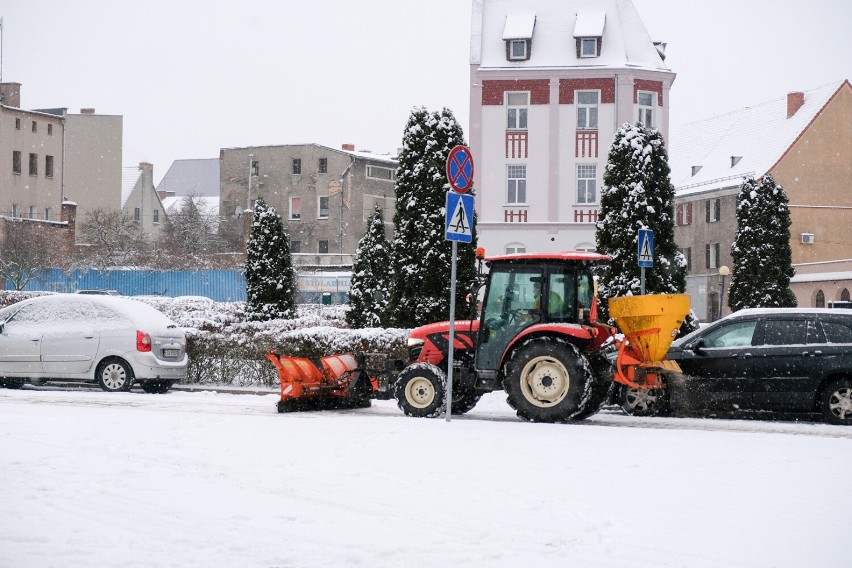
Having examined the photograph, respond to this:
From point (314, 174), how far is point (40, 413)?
66.6m

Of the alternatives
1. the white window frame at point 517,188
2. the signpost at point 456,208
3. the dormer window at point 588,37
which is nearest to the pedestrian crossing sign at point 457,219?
the signpost at point 456,208

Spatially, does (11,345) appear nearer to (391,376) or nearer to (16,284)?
(391,376)

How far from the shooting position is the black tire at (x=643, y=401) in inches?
589

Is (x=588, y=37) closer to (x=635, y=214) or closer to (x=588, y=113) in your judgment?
(x=588, y=113)

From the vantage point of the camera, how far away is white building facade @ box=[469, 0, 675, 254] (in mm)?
45094

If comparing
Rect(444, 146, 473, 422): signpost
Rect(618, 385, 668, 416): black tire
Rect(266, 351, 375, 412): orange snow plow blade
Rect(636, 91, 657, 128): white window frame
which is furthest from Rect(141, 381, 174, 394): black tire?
Rect(636, 91, 657, 128): white window frame

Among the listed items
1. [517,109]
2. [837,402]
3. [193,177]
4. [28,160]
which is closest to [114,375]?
[837,402]

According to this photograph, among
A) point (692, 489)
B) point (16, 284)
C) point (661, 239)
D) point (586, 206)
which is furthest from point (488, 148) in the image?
point (692, 489)

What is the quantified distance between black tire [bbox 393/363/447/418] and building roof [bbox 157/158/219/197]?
332 ft

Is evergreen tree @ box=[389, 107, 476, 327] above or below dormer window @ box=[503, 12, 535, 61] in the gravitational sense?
below

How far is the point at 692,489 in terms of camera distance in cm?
842

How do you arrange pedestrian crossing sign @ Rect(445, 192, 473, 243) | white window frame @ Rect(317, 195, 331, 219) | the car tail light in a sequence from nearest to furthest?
pedestrian crossing sign @ Rect(445, 192, 473, 243) < the car tail light < white window frame @ Rect(317, 195, 331, 219)

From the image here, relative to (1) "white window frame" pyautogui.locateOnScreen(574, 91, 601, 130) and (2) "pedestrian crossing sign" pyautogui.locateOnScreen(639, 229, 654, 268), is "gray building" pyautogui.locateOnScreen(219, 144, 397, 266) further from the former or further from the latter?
(2) "pedestrian crossing sign" pyautogui.locateOnScreen(639, 229, 654, 268)

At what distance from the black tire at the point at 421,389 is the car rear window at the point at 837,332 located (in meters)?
5.01
